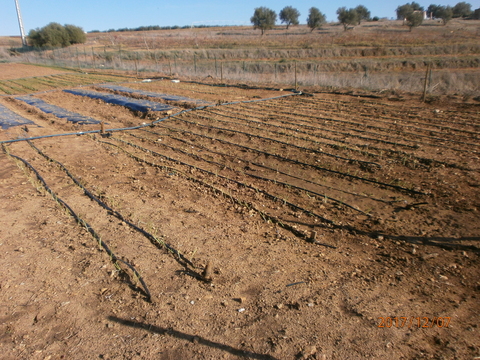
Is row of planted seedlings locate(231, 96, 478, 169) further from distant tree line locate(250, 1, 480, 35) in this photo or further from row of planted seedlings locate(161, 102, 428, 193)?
distant tree line locate(250, 1, 480, 35)

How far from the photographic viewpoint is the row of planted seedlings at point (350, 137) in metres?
6.57

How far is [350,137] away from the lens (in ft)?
Answer: 26.1

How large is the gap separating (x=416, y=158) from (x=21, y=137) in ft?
30.6

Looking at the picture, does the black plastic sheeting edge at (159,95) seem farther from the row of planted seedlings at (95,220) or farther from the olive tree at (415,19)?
the olive tree at (415,19)

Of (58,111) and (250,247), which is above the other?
(58,111)

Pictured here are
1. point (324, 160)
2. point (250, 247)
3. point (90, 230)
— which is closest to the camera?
point (250, 247)

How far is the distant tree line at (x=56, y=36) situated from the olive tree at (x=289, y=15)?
32.3 meters

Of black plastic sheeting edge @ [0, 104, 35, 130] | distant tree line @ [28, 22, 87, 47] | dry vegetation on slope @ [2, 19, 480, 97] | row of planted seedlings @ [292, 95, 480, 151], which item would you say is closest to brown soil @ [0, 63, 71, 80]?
dry vegetation on slope @ [2, 19, 480, 97]

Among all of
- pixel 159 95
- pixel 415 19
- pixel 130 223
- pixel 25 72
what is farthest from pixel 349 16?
pixel 130 223

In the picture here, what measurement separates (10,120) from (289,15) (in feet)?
187

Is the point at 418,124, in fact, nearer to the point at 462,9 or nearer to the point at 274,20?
the point at 274,20

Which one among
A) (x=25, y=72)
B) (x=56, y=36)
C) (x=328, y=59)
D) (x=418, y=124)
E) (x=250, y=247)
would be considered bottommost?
(x=250, y=247)

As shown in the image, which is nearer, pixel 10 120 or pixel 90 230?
pixel 90 230

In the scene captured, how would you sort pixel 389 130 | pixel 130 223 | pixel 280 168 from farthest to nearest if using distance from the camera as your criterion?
pixel 389 130
pixel 280 168
pixel 130 223
